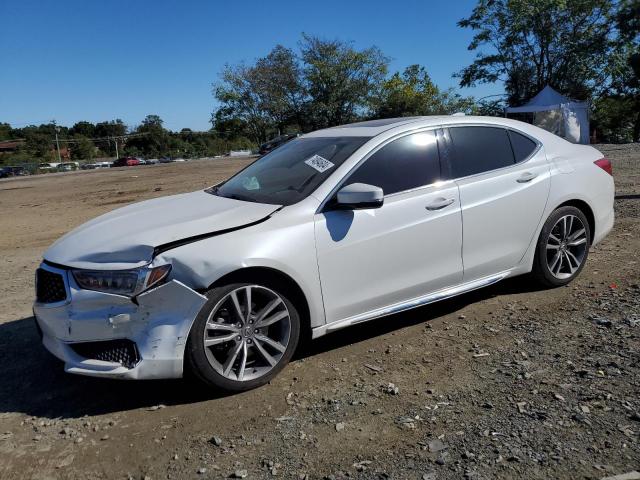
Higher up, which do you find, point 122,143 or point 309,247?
point 122,143

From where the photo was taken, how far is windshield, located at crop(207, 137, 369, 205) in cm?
378

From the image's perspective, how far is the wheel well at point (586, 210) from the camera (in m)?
4.79

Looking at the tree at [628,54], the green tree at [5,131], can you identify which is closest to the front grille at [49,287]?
the tree at [628,54]

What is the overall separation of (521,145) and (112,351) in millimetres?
3623

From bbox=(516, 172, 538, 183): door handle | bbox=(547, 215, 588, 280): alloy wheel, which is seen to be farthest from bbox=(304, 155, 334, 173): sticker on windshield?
bbox=(547, 215, 588, 280): alloy wheel

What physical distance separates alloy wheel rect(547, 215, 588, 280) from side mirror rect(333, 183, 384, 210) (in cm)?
199

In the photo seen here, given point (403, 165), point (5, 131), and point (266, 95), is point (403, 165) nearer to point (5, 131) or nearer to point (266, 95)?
point (266, 95)

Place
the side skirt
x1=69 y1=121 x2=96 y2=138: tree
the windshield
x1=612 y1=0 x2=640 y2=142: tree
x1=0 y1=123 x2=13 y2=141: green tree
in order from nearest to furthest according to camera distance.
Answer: the side skirt
the windshield
x1=612 y1=0 x2=640 y2=142: tree
x1=0 y1=123 x2=13 y2=141: green tree
x1=69 y1=121 x2=96 y2=138: tree

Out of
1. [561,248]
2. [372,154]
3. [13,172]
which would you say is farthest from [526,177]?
[13,172]

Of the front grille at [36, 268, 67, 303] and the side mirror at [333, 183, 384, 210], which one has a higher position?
the side mirror at [333, 183, 384, 210]

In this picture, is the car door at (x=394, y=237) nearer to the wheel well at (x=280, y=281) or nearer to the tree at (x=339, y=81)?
the wheel well at (x=280, y=281)

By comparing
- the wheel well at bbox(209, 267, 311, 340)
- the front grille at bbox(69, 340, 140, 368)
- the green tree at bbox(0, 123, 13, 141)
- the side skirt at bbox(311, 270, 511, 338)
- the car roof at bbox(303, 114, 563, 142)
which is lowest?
the side skirt at bbox(311, 270, 511, 338)

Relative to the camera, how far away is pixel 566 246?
4.82m

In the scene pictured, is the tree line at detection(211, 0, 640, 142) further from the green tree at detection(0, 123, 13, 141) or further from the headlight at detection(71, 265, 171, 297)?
the green tree at detection(0, 123, 13, 141)
